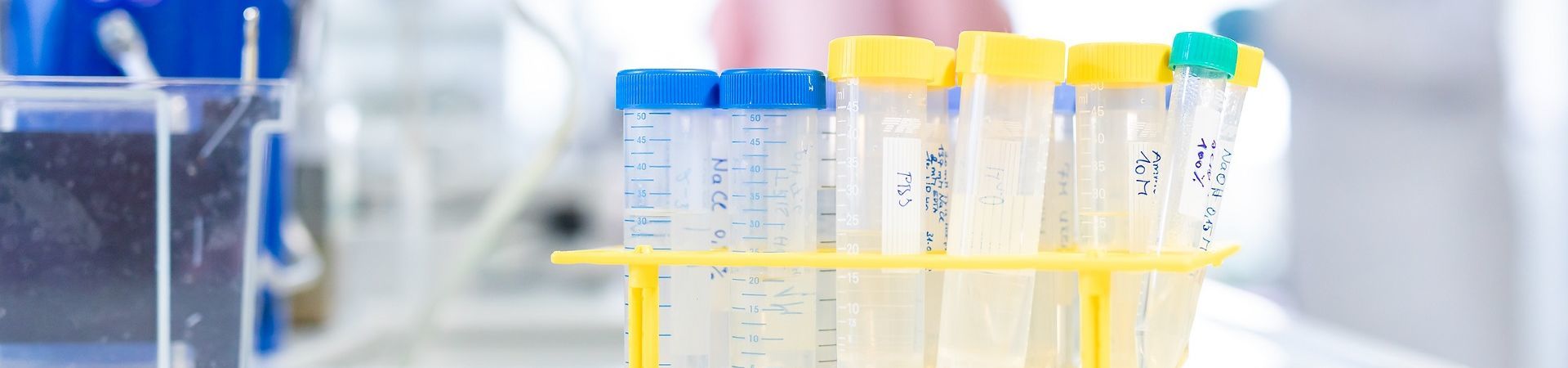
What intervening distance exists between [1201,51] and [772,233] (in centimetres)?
22

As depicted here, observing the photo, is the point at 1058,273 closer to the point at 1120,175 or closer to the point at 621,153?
the point at 1120,175

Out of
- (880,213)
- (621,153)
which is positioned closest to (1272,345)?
(880,213)

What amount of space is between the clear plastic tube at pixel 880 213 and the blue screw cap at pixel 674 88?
66 millimetres

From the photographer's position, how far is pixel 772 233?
47 centimetres

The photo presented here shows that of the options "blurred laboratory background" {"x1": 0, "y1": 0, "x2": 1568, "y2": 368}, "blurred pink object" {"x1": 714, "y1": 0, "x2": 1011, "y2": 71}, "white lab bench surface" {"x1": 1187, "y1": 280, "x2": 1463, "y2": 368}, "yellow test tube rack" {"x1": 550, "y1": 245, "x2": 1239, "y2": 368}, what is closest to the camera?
"yellow test tube rack" {"x1": 550, "y1": 245, "x2": 1239, "y2": 368}

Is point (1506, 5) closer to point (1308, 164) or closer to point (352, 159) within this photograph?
point (1308, 164)

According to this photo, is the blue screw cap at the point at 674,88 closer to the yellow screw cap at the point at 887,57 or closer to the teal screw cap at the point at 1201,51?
the yellow screw cap at the point at 887,57

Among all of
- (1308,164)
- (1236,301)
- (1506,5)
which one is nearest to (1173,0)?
(1308,164)

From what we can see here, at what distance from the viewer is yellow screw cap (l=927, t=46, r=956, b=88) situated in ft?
1.48

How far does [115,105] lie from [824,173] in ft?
1.24

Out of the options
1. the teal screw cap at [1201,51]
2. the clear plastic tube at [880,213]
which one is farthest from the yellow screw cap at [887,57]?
the teal screw cap at [1201,51]

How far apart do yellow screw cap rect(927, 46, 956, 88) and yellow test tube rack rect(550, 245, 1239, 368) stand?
0.09 m

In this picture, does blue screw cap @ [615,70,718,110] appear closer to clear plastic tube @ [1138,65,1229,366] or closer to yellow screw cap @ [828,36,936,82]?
yellow screw cap @ [828,36,936,82]

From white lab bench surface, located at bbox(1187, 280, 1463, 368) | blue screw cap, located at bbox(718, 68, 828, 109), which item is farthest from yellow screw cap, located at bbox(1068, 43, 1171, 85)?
white lab bench surface, located at bbox(1187, 280, 1463, 368)
